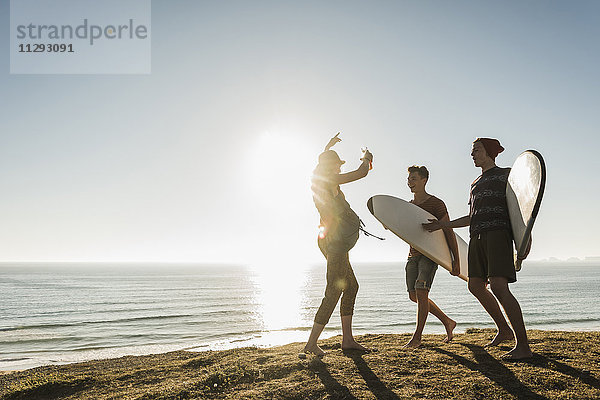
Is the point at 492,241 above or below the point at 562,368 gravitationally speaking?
above

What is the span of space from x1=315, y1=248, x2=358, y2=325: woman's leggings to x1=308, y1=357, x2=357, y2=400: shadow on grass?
53cm

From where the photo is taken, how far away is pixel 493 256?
4.37 metres

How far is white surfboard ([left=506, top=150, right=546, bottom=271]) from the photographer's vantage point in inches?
157

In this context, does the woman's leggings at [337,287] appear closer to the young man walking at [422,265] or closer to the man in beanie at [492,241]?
the young man walking at [422,265]

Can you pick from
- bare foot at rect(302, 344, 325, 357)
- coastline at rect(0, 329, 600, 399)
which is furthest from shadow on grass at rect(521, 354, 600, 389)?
bare foot at rect(302, 344, 325, 357)

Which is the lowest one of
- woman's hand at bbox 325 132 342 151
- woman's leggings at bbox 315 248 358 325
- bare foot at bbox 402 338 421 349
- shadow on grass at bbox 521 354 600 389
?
bare foot at bbox 402 338 421 349

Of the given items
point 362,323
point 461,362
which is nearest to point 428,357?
point 461,362

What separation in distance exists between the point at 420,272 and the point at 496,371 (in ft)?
6.15

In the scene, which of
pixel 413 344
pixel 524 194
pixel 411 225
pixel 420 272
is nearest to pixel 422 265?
pixel 420 272

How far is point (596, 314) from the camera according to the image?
3319cm

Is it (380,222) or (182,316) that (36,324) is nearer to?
(182,316)

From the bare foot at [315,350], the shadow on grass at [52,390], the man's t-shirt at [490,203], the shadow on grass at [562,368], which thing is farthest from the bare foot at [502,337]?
the shadow on grass at [52,390]

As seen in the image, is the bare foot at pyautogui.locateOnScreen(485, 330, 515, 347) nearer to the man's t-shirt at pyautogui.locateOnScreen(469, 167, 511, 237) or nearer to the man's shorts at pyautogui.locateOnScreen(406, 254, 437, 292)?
the man's shorts at pyautogui.locateOnScreen(406, 254, 437, 292)

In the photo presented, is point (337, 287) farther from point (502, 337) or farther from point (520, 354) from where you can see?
point (502, 337)
